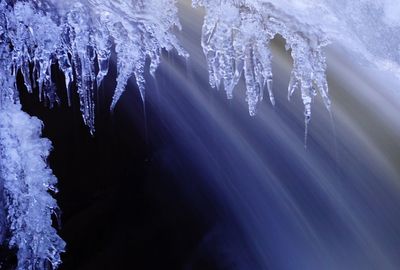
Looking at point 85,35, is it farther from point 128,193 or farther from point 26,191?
point 128,193

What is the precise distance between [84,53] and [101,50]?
0.19ft

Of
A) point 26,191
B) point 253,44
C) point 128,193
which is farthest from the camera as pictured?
point 128,193

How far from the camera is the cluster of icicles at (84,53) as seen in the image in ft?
4.82

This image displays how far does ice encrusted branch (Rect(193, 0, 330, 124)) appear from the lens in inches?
63.4

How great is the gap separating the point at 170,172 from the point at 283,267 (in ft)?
2.29

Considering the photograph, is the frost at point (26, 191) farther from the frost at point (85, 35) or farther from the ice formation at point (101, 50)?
the frost at point (85, 35)

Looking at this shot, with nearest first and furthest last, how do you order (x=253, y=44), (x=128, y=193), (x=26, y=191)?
1. (x=26, y=191)
2. (x=253, y=44)
3. (x=128, y=193)

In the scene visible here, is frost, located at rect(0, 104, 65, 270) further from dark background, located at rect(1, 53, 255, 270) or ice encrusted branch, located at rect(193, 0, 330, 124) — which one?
ice encrusted branch, located at rect(193, 0, 330, 124)

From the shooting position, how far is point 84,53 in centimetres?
152

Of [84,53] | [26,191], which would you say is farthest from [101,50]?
[26,191]

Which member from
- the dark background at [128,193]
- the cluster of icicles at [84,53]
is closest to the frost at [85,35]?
the cluster of icicles at [84,53]

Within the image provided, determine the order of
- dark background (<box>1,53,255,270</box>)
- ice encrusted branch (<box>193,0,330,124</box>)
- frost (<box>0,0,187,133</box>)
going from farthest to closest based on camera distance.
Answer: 1. dark background (<box>1,53,255,270</box>)
2. ice encrusted branch (<box>193,0,330,124</box>)
3. frost (<box>0,0,187,133</box>)

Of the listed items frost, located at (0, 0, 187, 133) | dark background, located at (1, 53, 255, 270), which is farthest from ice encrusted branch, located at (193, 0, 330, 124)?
dark background, located at (1, 53, 255, 270)

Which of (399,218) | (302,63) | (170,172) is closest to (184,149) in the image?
(170,172)
